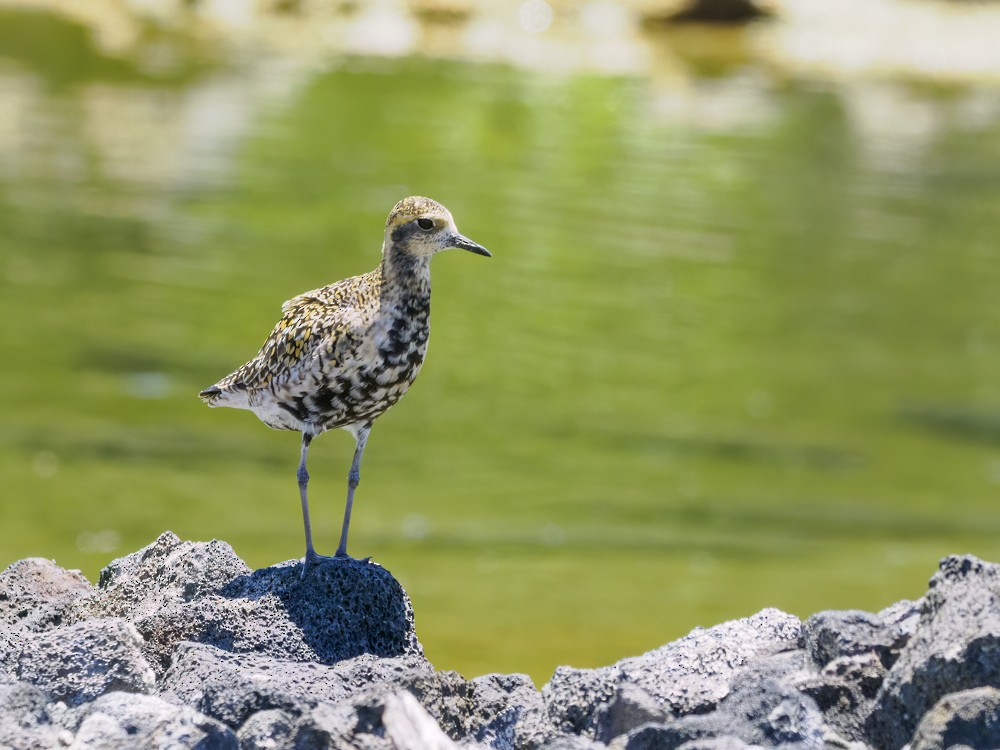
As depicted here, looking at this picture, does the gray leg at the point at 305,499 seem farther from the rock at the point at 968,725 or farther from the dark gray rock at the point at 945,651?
the rock at the point at 968,725

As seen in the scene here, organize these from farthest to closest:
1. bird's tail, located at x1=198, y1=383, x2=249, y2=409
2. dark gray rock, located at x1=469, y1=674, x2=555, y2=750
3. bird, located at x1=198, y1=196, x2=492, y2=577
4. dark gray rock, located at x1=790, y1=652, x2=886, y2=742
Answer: bird's tail, located at x1=198, y1=383, x2=249, y2=409
bird, located at x1=198, y1=196, x2=492, y2=577
dark gray rock, located at x1=469, y1=674, x2=555, y2=750
dark gray rock, located at x1=790, y1=652, x2=886, y2=742

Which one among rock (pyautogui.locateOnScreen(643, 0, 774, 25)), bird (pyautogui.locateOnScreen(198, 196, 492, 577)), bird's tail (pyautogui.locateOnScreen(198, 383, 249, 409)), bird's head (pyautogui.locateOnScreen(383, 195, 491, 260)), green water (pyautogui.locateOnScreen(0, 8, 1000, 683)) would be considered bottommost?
green water (pyautogui.locateOnScreen(0, 8, 1000, 683))

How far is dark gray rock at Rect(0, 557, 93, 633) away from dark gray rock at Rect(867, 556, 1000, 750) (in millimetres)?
3346

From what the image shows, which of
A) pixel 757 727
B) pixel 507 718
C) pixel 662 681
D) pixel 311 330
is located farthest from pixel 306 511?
pixel 757 727

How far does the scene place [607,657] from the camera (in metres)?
10.9

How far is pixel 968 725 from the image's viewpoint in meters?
5.17

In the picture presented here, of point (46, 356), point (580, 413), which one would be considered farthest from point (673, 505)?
point (46, 356)

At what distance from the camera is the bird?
20.7 ft

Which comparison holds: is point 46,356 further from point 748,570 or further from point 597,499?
point 748,570

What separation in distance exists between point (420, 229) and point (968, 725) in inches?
109

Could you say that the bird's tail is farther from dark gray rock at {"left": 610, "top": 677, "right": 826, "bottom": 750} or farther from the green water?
the green water

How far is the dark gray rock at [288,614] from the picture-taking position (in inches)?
244

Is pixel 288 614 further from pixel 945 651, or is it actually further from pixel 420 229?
pixel 945 651

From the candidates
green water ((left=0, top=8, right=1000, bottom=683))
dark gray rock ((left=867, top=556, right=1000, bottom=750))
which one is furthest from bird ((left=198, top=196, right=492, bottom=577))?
green water ((left=0, top=8, right=1000, bottom=683))
